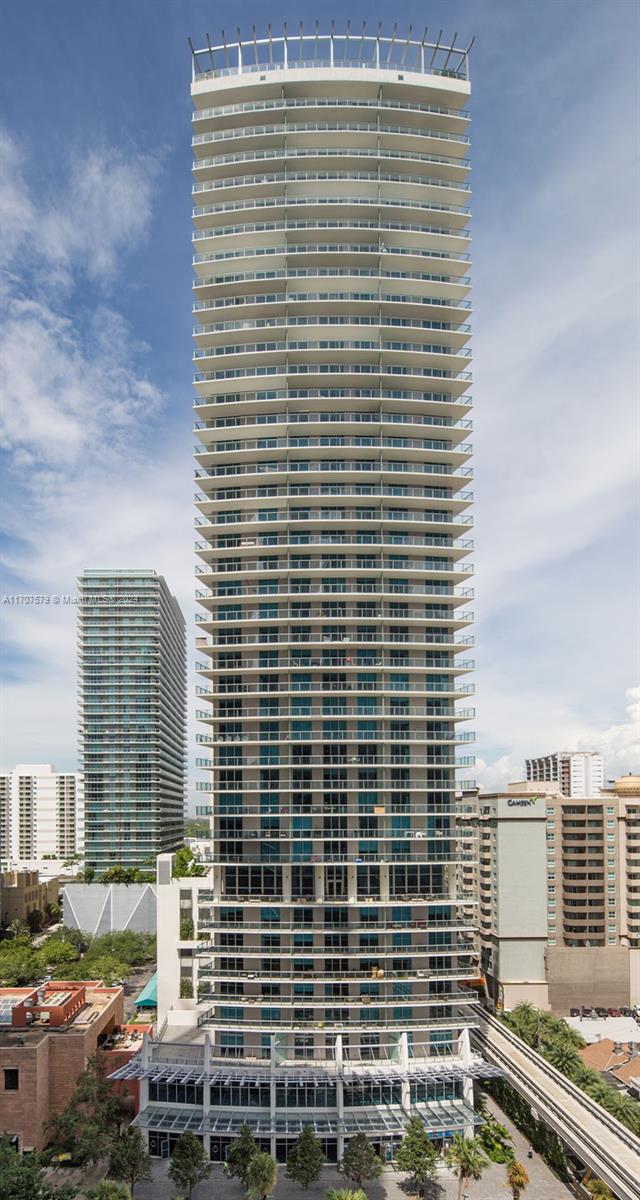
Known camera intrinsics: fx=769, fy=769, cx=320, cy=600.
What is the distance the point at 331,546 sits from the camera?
63.2m

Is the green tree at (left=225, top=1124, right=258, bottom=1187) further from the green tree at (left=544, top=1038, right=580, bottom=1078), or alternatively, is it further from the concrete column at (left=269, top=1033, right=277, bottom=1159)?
the green tree at (left=544, top=1038, right=580, bottom=1078)

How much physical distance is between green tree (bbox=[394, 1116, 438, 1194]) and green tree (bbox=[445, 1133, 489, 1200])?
136 centimetres

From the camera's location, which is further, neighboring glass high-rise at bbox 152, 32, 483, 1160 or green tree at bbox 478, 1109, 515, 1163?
neighboring glass high-rise at bbox 152, 32, 483, 1160

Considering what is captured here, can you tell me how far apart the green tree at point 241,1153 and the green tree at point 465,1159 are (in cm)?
1256

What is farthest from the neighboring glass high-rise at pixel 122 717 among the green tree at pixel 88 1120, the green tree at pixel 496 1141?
the green tree at pixel 496 1141

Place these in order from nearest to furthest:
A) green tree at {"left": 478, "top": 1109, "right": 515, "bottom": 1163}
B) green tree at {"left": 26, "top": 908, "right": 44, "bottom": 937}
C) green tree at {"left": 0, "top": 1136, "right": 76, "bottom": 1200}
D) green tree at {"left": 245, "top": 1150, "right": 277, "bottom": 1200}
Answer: green tree at {"left": 0, "top": 1136, "right": 76, "bottom": 1200} < green tree at {"left": 245, "top": 1150, "right": 277, "bottom": 1200} < green tree at {"left": 478, "top": 1109, "right": 515, "bottom": 1163} < green tree at {"left": 26, "top": 908, "right": 44, "bottom": 937}

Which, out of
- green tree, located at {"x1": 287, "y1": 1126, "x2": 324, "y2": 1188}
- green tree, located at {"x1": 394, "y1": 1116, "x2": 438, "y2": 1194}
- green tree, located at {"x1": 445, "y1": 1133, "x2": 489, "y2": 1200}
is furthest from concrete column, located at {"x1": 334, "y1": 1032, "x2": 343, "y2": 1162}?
green tree, located at {"x1": 445, "y1": 1133, "x2": 489, "y2": 1200}

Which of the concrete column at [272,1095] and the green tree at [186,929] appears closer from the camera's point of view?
the concrete column at [272,1095]

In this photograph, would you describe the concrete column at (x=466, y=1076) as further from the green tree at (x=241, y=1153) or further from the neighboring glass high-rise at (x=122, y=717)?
the neighboring glass high-rise at (x=122, y=717)

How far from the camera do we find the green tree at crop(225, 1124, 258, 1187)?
48594mm

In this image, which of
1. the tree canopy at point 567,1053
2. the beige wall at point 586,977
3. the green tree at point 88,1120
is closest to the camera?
the green tree at point 88,1120

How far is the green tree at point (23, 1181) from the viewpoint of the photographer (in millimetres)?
38188

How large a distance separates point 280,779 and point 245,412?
30964mm

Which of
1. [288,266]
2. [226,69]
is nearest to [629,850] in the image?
[288,266]
